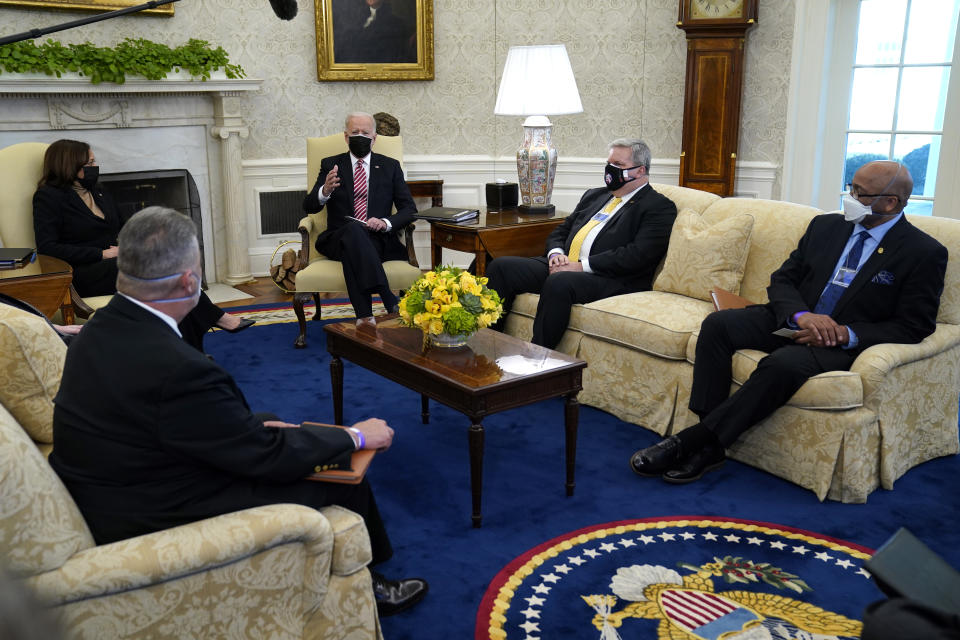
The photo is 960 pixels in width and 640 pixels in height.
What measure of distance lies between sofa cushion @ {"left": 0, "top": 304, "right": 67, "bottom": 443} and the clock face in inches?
181

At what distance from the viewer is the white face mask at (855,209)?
3338 millimetres

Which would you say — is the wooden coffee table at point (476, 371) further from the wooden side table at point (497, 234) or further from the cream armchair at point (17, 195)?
the cream armchair at point (17, 195)

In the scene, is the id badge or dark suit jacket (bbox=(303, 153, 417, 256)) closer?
the id badge

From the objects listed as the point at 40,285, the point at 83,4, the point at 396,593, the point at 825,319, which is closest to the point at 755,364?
the point at 825,319

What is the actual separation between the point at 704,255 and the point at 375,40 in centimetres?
Answer: 367

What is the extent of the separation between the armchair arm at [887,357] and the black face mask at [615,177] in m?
1.63

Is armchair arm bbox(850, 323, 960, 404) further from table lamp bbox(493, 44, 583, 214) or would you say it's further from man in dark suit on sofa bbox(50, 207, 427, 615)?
table lamp bbox(493, 44, 583, 214)

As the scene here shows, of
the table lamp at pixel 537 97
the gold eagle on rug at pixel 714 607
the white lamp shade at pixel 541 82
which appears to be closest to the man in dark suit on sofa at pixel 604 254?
the table lamp at pixel 537 97

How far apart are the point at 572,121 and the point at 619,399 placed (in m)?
3.34

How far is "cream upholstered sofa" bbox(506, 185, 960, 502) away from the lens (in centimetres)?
316

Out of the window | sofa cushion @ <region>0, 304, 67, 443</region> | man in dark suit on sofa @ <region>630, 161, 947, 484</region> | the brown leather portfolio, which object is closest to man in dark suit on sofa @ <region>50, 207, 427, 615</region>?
sofa cushion @ <region>0, 304, 67, 443</region>

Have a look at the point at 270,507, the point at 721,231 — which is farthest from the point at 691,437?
the point at 270,507

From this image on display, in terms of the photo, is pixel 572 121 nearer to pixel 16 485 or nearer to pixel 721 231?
pixel 721 231

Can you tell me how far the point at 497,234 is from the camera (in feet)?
16.0
